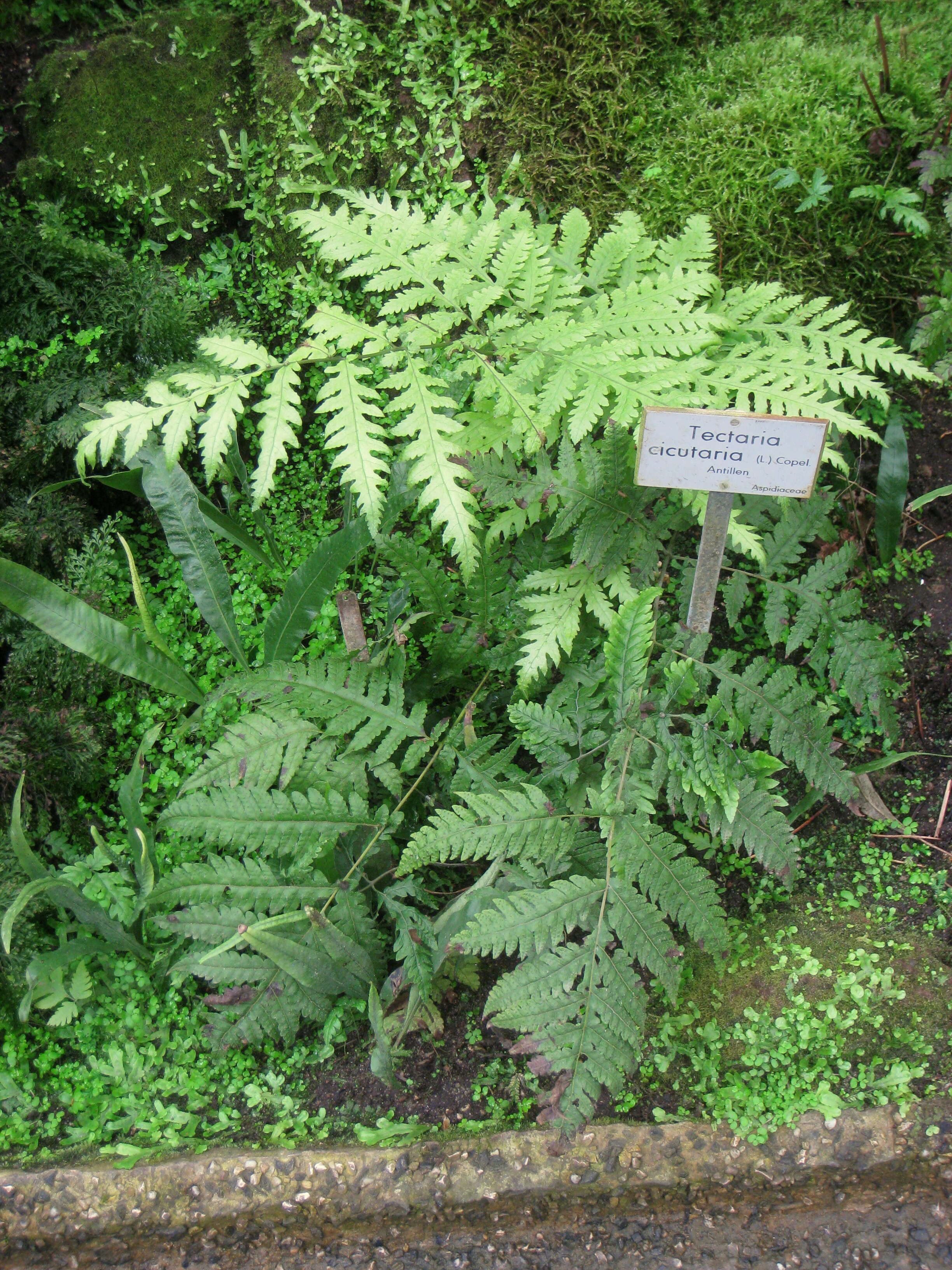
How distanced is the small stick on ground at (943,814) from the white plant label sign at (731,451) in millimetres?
1121

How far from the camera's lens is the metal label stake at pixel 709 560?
2088 mm

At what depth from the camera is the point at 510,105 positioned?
3.00 m

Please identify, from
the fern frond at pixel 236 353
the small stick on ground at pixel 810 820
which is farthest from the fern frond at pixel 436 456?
the small stick on ground at pixel 810 820

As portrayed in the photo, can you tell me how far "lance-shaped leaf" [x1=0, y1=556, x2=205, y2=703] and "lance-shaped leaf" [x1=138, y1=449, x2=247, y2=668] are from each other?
0.63 feet

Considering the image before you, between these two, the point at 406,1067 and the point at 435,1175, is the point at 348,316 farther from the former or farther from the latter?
the point at 435,1175

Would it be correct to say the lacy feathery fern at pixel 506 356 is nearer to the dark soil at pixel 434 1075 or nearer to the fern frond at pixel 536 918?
the fern frond at pixel 536 918

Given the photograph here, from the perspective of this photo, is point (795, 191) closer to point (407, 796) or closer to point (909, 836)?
point (909, 836)

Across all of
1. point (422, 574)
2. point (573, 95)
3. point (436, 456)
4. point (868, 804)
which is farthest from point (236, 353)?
point (868, 804)

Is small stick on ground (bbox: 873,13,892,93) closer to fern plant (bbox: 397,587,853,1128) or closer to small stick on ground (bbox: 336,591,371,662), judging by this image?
fern plant (bbox: 397,587,853,1128)

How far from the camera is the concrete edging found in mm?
2010

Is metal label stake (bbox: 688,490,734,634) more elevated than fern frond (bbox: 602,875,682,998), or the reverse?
metal label stake (bbox: 688,490,734,634)

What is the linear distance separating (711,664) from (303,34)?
2.70 meters

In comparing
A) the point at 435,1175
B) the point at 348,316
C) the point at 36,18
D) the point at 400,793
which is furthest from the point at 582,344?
the point at 36,18

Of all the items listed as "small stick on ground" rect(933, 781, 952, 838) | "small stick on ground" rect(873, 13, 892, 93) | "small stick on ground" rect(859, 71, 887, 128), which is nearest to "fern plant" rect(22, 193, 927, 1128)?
"small stick on ground" rect(933, 781, 952, 838)
